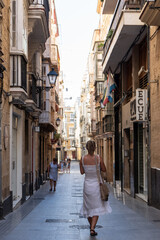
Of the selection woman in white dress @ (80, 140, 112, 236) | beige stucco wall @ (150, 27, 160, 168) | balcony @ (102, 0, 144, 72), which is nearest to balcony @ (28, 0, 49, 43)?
balcony @ (102, 0, 144, 72)

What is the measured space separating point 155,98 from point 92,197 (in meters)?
5.63

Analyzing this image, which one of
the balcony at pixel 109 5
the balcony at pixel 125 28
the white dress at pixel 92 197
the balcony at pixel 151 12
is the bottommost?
the white dress at pixel 92 197

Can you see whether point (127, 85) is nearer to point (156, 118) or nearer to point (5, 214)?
point (156, 118)

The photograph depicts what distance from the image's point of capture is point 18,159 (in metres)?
15.8

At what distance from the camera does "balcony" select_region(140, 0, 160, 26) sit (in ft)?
35.9

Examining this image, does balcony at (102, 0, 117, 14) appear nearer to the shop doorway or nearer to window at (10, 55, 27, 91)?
the shop doorway

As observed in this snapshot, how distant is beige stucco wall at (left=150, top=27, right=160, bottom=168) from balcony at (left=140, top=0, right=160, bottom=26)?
93 cm

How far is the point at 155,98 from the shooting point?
13.1m

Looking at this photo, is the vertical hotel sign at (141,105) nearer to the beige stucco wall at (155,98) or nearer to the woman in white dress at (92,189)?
the beige stucco wall at (155,98)

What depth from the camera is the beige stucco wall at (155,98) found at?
12711 mm

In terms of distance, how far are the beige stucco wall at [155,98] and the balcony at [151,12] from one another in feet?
3.05

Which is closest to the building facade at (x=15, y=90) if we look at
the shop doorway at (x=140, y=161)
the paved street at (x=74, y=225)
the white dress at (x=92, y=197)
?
the paved street at (x=74, y=225)

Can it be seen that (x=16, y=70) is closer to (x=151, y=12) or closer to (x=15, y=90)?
(x=15, y=90)

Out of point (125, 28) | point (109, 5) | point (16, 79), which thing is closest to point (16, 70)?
point (16, 79)
